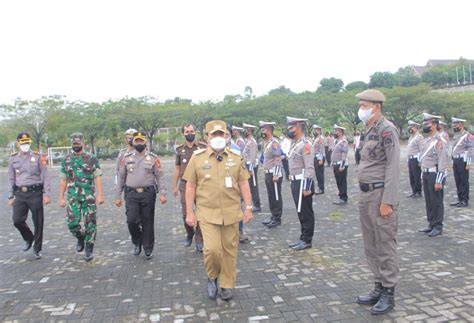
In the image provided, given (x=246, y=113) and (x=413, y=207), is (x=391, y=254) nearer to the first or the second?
(x=413, y=207)

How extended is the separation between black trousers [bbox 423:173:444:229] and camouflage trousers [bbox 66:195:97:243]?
5.35 metres

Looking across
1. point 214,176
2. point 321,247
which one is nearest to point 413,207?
point 321,247

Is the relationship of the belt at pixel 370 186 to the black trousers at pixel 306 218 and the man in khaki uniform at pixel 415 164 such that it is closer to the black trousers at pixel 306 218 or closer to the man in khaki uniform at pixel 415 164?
the black trousers at pixel 306 218

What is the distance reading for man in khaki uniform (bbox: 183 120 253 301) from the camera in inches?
165

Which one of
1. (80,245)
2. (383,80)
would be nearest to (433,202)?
(80,245)

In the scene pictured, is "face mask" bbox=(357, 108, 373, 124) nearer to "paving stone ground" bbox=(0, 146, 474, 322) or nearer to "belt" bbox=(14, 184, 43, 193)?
"paving stone ground" bbox=(0, 146, 474, 322)

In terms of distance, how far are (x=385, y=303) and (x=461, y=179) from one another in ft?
20.4

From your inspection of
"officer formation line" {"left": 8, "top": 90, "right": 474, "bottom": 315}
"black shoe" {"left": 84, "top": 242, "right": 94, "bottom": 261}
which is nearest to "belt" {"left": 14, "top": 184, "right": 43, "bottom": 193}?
"officer formation line" {"left": 8, "top": 90, "right": 474, "bottom": 315}

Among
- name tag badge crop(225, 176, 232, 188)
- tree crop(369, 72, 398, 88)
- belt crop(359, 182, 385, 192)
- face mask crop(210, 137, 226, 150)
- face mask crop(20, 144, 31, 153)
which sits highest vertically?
tree crop(369, 72, 398, 88)

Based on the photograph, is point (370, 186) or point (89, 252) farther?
point (89, 252)

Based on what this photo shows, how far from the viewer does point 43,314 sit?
13.3 feet

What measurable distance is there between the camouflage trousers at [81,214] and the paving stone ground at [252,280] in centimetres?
42

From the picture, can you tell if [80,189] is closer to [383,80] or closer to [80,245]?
[80,245]

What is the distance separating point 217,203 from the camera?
4.23m
